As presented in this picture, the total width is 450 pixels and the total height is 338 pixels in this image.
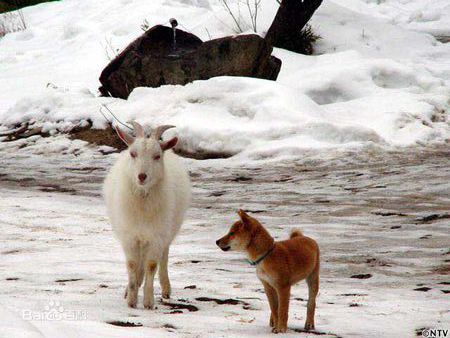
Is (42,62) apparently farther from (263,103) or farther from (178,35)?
(263,103)

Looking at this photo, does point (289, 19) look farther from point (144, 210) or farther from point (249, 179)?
point (144, 210)

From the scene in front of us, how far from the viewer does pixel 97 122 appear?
15.3m

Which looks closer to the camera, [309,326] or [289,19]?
[309,326]

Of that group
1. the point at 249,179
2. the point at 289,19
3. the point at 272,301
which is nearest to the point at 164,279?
the point at 272,301

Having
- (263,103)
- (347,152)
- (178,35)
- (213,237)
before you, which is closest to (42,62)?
(178,35)

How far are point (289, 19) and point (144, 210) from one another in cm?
1337

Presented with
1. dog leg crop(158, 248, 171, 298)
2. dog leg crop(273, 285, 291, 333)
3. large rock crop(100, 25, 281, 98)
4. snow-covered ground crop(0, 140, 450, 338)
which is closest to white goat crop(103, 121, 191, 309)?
dog leg crop(158, 248, 171, 298)

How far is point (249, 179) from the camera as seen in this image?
39.4ft

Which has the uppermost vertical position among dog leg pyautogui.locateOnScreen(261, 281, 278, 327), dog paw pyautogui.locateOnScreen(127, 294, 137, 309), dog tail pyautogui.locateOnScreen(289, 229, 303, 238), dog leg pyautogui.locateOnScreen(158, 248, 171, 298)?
dog tail pyautogui.locateOnScreen(289, 229, 303, 238)

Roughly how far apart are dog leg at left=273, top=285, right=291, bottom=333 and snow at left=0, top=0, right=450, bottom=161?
318 inches

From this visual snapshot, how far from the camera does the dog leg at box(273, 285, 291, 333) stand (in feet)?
16.2

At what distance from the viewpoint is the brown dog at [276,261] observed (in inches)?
196

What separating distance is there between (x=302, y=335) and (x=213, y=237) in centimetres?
388

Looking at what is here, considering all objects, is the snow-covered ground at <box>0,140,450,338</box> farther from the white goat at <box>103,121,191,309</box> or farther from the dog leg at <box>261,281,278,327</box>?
the white goat at <box>103,121,191,309</box>
